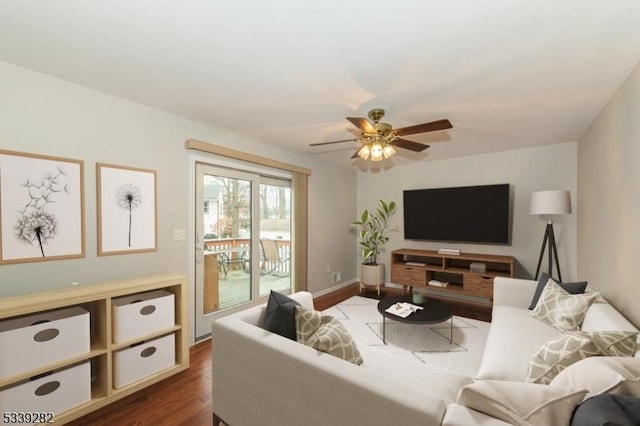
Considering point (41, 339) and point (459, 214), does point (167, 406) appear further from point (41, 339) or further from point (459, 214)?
point (459, 214)

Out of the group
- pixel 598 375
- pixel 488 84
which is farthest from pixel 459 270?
pixel 598 375

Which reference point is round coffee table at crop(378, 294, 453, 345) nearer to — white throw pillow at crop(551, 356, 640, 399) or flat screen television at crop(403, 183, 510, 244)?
white throw pillow at crop(551, 356, 640, 399)

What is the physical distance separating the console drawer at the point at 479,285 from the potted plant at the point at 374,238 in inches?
54.3

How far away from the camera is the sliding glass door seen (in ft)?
10.5

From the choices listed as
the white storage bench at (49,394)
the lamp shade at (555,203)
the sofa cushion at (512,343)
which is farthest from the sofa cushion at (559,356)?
the white storage bench at (49,394)

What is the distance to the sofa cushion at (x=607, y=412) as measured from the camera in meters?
0.82

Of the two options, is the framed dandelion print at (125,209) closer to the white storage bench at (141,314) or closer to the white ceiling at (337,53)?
the white storage bench at (141,314)

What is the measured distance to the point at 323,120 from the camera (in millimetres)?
2982

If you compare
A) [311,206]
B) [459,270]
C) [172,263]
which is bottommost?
[459,270]

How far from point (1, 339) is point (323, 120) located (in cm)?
293

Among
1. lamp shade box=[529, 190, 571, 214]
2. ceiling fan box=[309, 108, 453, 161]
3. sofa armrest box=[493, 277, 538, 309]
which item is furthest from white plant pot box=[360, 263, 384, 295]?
ceiling fan box=[309, 108, 453, 161]

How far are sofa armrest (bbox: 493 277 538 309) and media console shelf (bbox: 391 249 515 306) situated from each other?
34.3 inches

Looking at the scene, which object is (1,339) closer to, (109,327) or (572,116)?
(109,327)

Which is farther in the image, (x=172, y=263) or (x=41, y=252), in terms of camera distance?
(x=172, y=263)
